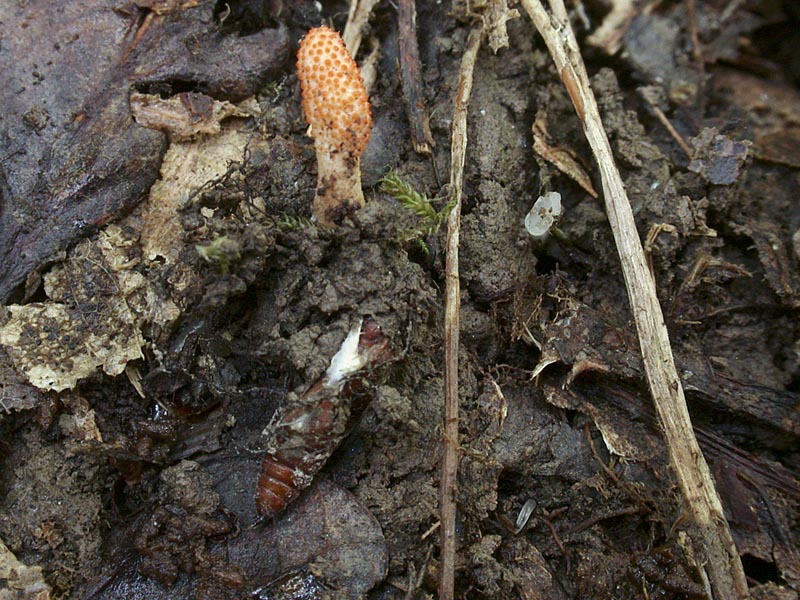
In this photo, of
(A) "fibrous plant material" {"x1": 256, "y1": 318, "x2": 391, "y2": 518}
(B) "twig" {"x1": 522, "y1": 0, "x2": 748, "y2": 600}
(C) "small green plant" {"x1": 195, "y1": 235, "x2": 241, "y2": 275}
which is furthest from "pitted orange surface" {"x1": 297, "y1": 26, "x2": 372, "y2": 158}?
(B) "twig" {"x1": 522, "y1": 0, "x2": 748, "y2": 600}

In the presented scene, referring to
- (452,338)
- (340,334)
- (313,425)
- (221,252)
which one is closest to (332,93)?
(221,252)

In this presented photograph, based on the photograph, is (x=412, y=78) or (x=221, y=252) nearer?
(x=221, y=252)

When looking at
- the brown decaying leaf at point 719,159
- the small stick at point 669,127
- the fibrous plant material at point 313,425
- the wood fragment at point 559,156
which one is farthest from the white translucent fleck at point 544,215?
the fibrous plant material at point 313,425

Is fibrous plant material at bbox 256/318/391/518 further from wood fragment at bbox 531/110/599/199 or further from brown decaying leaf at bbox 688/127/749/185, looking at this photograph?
brown decaying leaf at bbox 688/127/749/185

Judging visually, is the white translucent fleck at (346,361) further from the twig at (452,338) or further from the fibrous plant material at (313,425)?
the twig at (452,338)

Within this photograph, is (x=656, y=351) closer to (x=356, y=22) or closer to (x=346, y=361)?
(x=346, y=361)
